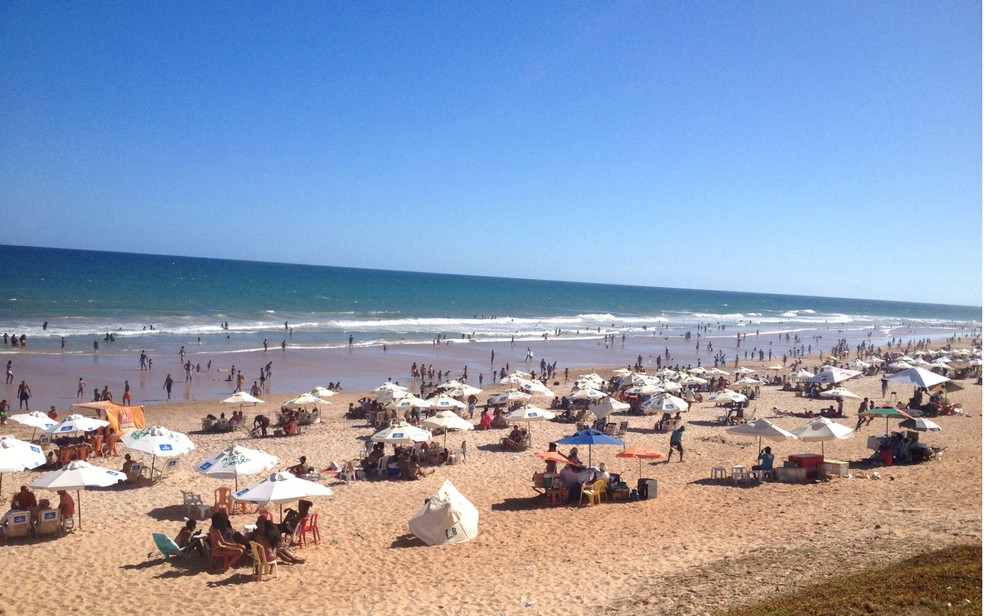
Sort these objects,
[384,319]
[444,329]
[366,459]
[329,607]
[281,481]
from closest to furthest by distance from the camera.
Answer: [329,607], [281,481], [366,459], [444,329], [384,319]

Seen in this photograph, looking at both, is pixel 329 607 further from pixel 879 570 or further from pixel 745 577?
pixel 879 570

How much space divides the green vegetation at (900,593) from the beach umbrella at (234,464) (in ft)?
25.7

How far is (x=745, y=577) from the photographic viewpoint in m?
8.30

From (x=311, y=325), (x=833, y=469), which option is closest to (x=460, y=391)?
(x=833, y=469)

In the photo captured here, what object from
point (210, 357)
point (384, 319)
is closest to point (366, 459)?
point (210, 357)

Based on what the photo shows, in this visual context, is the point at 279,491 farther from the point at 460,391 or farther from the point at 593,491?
the point at 460,391

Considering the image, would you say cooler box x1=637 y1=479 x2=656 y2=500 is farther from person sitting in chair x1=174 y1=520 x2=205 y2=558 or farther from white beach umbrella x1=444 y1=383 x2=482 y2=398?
A: white beach umbrella x1=444 y1=383 x2=482 y2=398

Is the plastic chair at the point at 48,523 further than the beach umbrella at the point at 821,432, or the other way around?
the beach umbrella at the point at 821,432

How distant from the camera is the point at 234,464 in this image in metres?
11.4

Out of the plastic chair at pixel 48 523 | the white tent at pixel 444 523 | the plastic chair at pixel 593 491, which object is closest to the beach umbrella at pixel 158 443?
the plastic chair at pixel 48 523

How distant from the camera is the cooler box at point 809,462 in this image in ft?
46.5

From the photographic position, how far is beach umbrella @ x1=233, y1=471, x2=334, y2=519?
9.82m

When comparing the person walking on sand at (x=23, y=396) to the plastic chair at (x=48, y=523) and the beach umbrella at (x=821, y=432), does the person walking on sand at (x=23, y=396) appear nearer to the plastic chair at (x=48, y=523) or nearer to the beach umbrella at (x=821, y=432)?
the plastic chair at (x=48, y=523)

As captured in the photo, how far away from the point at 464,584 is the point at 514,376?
17.3m
